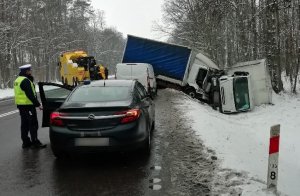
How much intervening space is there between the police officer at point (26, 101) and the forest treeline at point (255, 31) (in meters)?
17.4

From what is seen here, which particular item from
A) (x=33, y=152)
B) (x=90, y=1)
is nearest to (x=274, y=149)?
(x=33, y=152)

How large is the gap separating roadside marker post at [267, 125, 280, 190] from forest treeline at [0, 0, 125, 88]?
113 feet

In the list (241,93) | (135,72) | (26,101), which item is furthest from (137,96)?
(241,93)

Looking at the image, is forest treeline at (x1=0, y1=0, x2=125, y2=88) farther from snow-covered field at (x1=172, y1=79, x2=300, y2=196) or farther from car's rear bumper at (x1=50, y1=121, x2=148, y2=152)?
car's rear bumper at (x1=50, y1=121, x2=148, y2=152)

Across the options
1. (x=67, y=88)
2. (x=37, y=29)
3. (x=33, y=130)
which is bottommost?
(x=33, y=130)

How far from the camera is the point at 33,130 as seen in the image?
8891 mm

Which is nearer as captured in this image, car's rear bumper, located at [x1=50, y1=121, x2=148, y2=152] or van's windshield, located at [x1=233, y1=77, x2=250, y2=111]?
car's rear bumper, located at [x1=50, y1=121, x2=148, y2=152]

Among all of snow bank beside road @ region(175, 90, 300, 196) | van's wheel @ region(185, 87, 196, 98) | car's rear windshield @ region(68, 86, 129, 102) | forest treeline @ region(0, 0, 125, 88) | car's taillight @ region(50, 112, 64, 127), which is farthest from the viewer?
forest treeline @ region(0, 0, 125, 88)

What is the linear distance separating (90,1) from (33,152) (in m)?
69.8

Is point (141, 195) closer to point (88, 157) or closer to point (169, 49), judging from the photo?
point (88, 157)

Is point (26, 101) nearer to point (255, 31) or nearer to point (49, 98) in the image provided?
point (49, 98)

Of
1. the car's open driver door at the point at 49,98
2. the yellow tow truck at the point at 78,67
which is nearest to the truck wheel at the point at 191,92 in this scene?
the yellow tow truck at the point at 78,67

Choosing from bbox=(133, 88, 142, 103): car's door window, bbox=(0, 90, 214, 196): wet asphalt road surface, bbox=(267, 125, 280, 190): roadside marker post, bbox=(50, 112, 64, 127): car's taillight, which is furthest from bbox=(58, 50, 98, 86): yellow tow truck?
bbox=(267, 125, 280, 190): roadside marker post

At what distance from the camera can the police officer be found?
8.66m
